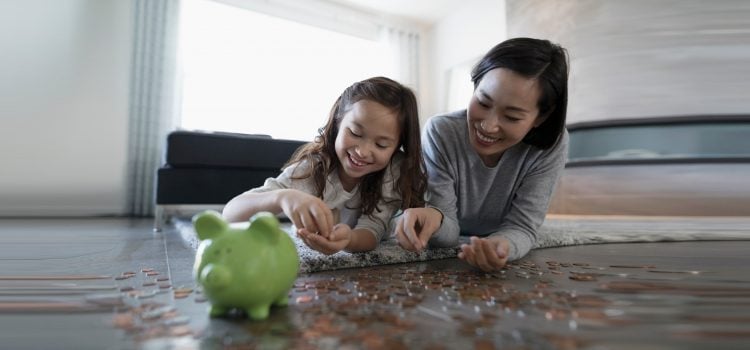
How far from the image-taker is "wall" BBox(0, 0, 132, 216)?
254 centimetres

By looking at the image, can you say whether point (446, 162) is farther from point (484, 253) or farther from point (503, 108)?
point (484, 253)

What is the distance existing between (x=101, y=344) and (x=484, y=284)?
1.68 ft

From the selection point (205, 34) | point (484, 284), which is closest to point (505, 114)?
point (484, 284)

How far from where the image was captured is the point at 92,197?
2723mm

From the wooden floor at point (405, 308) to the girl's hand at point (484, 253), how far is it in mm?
21

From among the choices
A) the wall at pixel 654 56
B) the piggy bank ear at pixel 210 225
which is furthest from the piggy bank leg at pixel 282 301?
the wall at pixel 654 56

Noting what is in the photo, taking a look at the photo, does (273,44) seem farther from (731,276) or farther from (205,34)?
(731,276)

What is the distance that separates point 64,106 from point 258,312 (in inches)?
114

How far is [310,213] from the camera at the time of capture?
2.27 feet

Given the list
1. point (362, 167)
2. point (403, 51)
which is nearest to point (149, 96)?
point (403, 51)

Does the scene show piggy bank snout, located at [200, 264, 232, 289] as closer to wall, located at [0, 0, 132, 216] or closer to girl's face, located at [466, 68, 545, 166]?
girl's face, located at [466, 68, 545, 166]

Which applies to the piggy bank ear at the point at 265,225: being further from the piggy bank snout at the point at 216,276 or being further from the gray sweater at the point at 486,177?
the gray sweater at the point at 486,177

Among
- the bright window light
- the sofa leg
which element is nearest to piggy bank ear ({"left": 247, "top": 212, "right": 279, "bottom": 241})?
the sofa leg

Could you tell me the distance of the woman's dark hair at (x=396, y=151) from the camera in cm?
96
